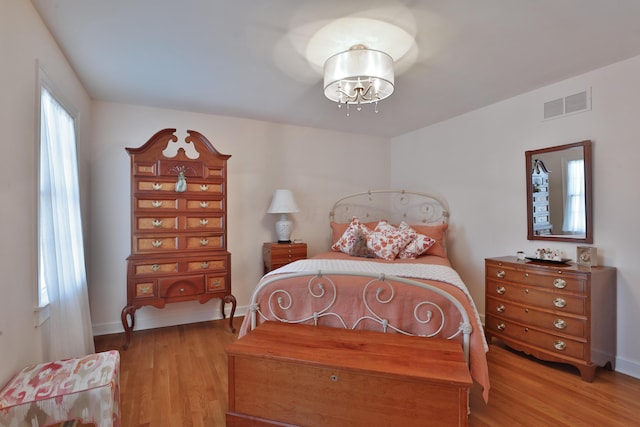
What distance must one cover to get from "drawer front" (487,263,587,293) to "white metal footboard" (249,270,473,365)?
3.85ft

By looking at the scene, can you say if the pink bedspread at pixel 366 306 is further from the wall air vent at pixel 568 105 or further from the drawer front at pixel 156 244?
the wall air vent at pixel 568 105

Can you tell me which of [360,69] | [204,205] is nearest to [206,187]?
[204,205]

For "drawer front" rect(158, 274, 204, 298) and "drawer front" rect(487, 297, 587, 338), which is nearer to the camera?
"drawer front" rect(487, 297, 587, 338)

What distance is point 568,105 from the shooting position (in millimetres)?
2730

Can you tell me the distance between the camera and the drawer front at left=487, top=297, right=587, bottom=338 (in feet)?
7.66

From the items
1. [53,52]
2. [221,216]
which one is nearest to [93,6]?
[53,52]

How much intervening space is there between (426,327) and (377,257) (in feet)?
4.57

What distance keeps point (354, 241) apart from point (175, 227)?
189 centimetres

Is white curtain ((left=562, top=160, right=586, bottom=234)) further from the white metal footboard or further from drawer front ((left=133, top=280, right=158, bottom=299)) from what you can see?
drawer front ((left=133, top=280, right=158, bottom=299))

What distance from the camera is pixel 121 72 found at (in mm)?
2576

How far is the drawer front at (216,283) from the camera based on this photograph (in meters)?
3.15

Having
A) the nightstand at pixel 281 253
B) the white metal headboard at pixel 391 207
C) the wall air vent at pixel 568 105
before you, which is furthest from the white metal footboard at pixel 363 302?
the white metal headboard at pixel 391 207

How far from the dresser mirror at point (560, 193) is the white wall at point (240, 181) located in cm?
216

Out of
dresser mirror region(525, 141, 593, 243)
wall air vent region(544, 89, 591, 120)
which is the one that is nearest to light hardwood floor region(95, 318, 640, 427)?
dresser mirror region(525, 141, 593, 243)
